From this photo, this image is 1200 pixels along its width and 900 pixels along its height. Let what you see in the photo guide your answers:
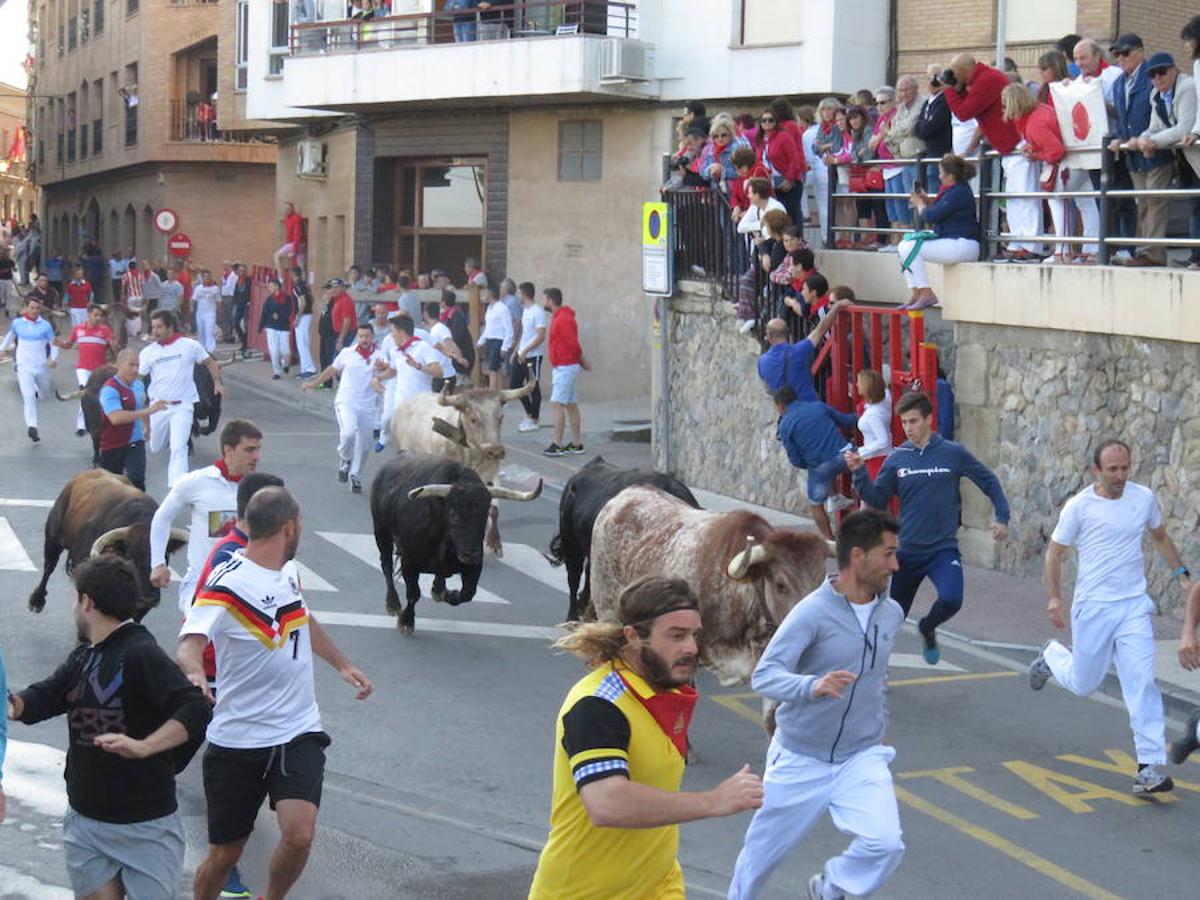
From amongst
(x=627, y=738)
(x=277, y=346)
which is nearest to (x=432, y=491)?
(x=627, y=738)

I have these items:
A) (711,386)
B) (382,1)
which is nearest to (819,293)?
(711,386)

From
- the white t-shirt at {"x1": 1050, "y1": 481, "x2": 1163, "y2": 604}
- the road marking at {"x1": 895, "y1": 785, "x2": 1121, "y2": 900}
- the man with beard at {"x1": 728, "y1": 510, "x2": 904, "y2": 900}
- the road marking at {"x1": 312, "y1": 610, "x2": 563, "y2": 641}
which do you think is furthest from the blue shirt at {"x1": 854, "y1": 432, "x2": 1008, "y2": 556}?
the man with beard at {"x1": 728, "y1": 510, "x2": 904, "y2": 900}

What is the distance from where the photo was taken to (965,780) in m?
9.91

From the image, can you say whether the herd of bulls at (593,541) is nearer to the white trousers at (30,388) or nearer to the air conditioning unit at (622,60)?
the white trousers at (30,388)

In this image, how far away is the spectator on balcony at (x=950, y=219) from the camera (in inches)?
630

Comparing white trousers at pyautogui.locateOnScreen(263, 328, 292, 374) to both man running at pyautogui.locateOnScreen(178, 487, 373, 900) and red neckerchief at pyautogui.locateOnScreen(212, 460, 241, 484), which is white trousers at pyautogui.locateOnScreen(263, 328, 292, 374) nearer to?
red neckerchief at pyautogui.locateOnScreen(212, 460, 241, 484)

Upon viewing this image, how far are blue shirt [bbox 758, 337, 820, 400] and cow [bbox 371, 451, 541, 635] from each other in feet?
13.2

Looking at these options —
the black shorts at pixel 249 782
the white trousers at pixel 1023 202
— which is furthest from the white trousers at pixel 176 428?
the black shorts at pixel 249 782

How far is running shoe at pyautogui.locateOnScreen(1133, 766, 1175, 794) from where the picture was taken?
31.0 ft

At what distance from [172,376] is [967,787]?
377 inches

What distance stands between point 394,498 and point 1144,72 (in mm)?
6680

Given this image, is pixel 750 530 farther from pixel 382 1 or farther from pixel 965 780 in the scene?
pixel 382 1

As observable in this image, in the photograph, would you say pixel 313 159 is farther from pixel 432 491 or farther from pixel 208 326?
pixel 432 491

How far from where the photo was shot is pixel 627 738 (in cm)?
511
